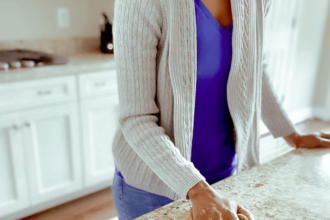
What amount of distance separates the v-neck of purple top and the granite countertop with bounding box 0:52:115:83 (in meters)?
1.00

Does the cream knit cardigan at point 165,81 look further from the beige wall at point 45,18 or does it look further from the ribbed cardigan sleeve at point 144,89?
the beige wall at point 45,18

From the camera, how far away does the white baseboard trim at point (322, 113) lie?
137 inches

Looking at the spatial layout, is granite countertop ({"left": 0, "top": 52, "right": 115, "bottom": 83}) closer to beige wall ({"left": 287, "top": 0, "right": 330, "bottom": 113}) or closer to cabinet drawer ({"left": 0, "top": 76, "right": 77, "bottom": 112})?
cabinet drawer ({"left": 0, "top": 76, "right": 77, "bottom": 112})

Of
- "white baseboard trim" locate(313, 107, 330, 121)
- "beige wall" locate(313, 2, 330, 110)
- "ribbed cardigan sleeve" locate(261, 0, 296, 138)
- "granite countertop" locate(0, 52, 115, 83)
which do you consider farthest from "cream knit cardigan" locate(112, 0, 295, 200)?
"white baseboard trim" locate(313, 107, 330, 121)

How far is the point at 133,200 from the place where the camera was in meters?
0.77

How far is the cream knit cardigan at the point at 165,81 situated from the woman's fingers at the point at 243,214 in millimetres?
87

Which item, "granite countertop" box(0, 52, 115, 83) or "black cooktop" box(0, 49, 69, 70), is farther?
"black cooktop" box(0, 49, 69, 70)

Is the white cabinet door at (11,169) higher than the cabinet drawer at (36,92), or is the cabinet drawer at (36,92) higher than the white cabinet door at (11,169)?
the cabinet drawer at (36,92)

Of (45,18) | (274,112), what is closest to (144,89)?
(274,112)

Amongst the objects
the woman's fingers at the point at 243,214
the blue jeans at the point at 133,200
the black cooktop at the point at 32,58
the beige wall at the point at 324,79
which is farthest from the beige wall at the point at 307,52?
the woman's fingers at the point at 243,214

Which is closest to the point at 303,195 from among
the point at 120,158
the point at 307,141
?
the point at 307,141

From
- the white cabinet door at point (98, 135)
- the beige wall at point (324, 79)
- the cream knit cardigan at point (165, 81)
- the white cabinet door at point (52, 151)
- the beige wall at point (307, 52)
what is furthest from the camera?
the beige wall at point (324, 79)

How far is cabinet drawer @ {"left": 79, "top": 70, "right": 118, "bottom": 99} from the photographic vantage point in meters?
1.75

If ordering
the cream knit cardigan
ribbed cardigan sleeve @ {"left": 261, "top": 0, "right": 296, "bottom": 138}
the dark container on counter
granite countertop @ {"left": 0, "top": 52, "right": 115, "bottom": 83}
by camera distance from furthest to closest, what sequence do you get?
the dark container on counter
granite countertop @ {"left": 0, "top": 52, "right": 115, "bottom": 83}
ribbed cardigan sleeve @ {"left": 261, "top": 0, "right": 296, "bottom": 138}
the cream knit cardigan
